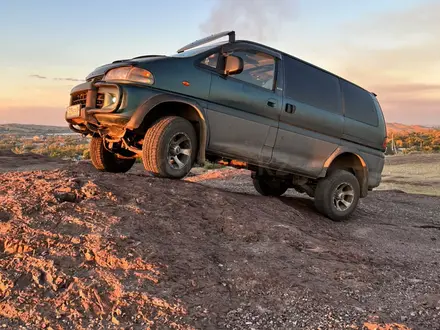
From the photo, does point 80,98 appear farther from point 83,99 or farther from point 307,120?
point 307,120

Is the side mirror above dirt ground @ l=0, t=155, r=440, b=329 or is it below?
above

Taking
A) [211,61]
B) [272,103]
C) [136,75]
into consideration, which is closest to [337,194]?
[272,103]

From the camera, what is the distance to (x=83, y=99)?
5871 millimetres

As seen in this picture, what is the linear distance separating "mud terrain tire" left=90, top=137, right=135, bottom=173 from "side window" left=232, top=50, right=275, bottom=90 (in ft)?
7.47

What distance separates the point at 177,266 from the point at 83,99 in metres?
2.99

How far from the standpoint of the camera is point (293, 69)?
6.88 metres

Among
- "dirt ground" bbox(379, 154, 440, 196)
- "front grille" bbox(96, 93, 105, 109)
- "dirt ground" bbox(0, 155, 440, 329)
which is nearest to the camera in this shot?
"dirt ground" bbox(0, 155, 440, 329)

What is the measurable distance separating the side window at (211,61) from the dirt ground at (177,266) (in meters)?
1.60

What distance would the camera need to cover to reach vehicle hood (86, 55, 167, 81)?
5534mm

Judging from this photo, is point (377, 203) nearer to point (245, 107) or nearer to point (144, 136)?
point (245, 107)

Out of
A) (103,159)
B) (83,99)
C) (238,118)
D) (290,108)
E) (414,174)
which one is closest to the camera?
(83,99)

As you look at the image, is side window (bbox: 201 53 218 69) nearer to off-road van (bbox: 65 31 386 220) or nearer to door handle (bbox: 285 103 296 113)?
off-road van (bbox: 65 31 386 220)

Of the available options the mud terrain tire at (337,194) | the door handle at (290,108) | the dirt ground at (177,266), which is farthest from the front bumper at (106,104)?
the mud terrain tire at (337,194)

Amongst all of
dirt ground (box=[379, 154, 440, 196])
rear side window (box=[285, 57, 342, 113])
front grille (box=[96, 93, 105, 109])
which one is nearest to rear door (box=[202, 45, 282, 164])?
rear side window (box=[285, 57, 342, 113])
